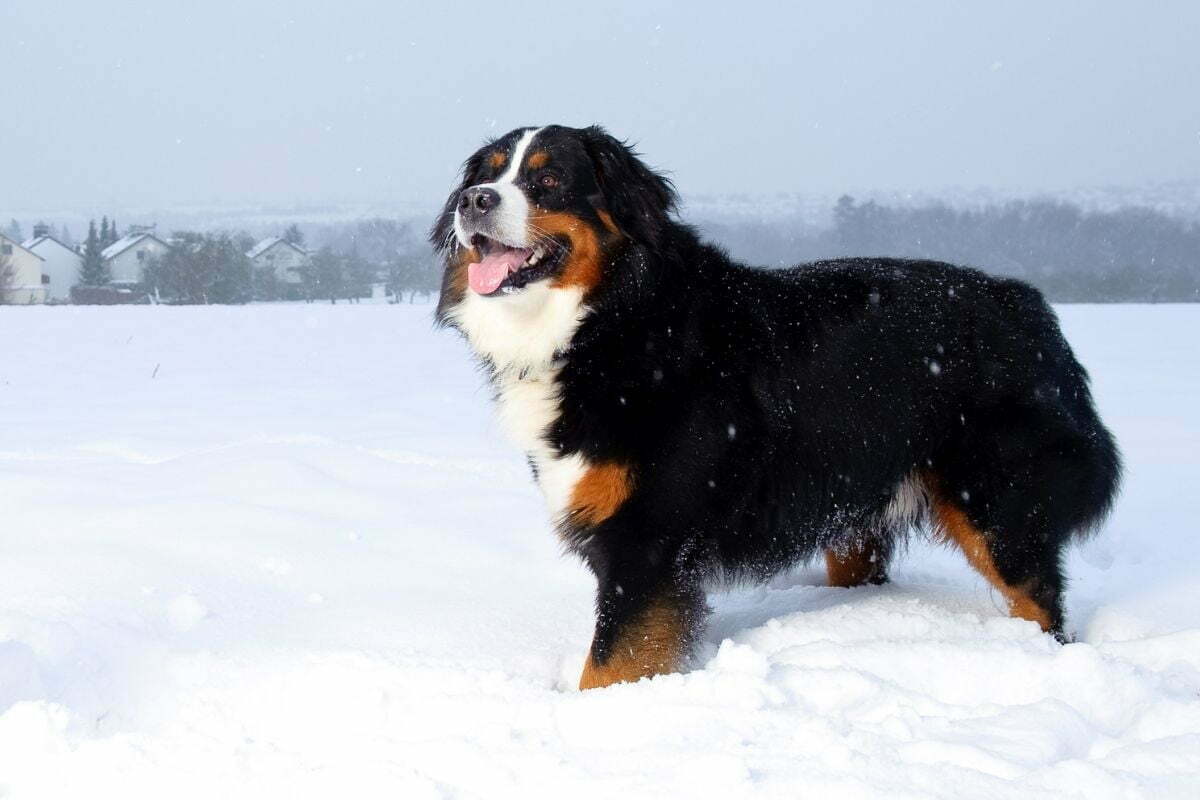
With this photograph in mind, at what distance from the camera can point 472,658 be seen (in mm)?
3361

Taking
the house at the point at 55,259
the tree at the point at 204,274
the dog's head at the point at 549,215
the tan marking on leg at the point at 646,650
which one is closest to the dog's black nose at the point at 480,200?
the dog's head at the point at 549,215

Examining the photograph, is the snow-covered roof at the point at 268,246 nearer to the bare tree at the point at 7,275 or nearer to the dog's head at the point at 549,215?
the bare tree at the point at 7,275

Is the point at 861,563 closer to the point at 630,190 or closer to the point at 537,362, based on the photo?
the point at 537,362

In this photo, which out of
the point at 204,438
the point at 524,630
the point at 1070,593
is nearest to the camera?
the point at 524,630

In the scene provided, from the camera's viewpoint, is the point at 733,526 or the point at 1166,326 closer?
the point at 733,526

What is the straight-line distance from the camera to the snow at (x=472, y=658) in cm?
246

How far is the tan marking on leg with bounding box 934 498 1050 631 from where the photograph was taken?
3695 millimetres

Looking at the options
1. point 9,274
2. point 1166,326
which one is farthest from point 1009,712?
point 9,274

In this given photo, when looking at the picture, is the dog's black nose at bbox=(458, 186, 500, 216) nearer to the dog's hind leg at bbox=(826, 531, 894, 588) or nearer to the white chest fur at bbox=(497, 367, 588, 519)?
the white chest fur at bbox=(497, 367, 588, 519)

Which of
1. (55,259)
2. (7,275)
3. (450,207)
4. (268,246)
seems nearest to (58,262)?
(55,259)

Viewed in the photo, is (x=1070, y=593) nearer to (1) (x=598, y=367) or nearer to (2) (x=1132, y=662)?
(2) (x=1132, y=662)

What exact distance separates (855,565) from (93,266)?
53013 millimetres

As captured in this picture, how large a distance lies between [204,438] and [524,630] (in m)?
4.72

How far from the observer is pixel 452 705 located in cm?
286
